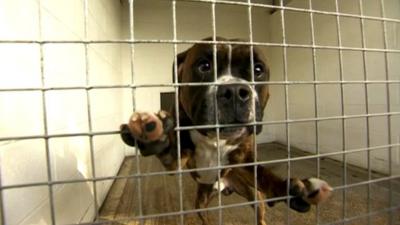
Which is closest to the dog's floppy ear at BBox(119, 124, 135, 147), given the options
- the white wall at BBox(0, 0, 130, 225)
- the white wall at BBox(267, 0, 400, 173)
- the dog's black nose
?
the white wall at BBox(0, 0, 130, 225)

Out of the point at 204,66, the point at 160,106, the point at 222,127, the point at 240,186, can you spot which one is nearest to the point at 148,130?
the point at 222,127

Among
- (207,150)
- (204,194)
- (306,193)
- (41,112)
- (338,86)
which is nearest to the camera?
(306,193)

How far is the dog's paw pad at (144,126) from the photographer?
87 cm

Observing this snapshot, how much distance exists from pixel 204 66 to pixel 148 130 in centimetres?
79

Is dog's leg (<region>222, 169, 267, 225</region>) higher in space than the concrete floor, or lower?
higher

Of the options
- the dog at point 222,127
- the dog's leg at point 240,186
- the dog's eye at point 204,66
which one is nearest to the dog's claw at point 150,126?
the dog at point 222,127

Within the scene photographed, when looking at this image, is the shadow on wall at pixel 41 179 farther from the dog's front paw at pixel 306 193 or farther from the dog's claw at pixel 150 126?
the dog's front paw at pixel 306 193

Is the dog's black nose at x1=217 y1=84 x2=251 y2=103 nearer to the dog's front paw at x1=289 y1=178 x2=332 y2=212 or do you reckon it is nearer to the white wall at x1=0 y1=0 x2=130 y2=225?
the dog's front paw at x1=289 y1=178 x2=332 y2=212

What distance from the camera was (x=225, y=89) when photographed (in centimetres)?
128

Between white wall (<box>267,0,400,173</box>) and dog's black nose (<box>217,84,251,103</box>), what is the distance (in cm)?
166

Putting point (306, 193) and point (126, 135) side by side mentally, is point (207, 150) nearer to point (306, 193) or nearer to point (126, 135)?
point (306, 193)

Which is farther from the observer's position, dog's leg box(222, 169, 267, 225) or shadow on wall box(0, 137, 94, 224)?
dog's leg box(222, 169, 267, 225)

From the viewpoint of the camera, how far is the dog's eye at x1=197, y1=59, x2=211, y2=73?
160 centimetres

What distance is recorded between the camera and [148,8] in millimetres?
5074
